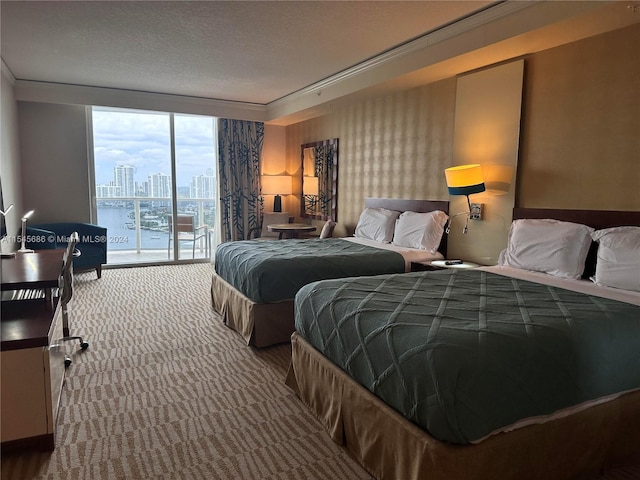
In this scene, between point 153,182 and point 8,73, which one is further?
point 153,182

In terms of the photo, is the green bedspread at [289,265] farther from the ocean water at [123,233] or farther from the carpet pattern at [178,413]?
the ocean water at [123,233]

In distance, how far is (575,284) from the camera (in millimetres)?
2689

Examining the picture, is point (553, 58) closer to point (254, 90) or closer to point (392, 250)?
point (392, 250)

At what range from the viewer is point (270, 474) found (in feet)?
6.39

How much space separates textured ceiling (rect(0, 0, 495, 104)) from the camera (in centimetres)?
317

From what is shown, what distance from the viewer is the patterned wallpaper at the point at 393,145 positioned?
4320mm

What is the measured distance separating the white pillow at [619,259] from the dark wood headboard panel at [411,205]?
167 centimetres

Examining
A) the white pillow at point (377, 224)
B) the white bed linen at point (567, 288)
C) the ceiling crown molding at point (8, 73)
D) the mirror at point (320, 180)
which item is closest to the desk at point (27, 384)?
the white bed linen at point (567, 288)

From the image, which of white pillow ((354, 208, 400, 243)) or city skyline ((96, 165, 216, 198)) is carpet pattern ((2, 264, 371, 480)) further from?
city skyline ((96, 165, 216, 198))

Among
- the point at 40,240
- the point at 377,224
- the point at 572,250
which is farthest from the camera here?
the point at 40,240

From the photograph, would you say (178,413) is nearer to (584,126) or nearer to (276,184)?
(584,126)

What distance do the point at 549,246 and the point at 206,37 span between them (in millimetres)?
3403

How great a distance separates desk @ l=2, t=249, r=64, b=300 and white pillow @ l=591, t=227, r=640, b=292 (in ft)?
10.9

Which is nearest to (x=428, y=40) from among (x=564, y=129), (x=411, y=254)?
(x=564, y=129)
